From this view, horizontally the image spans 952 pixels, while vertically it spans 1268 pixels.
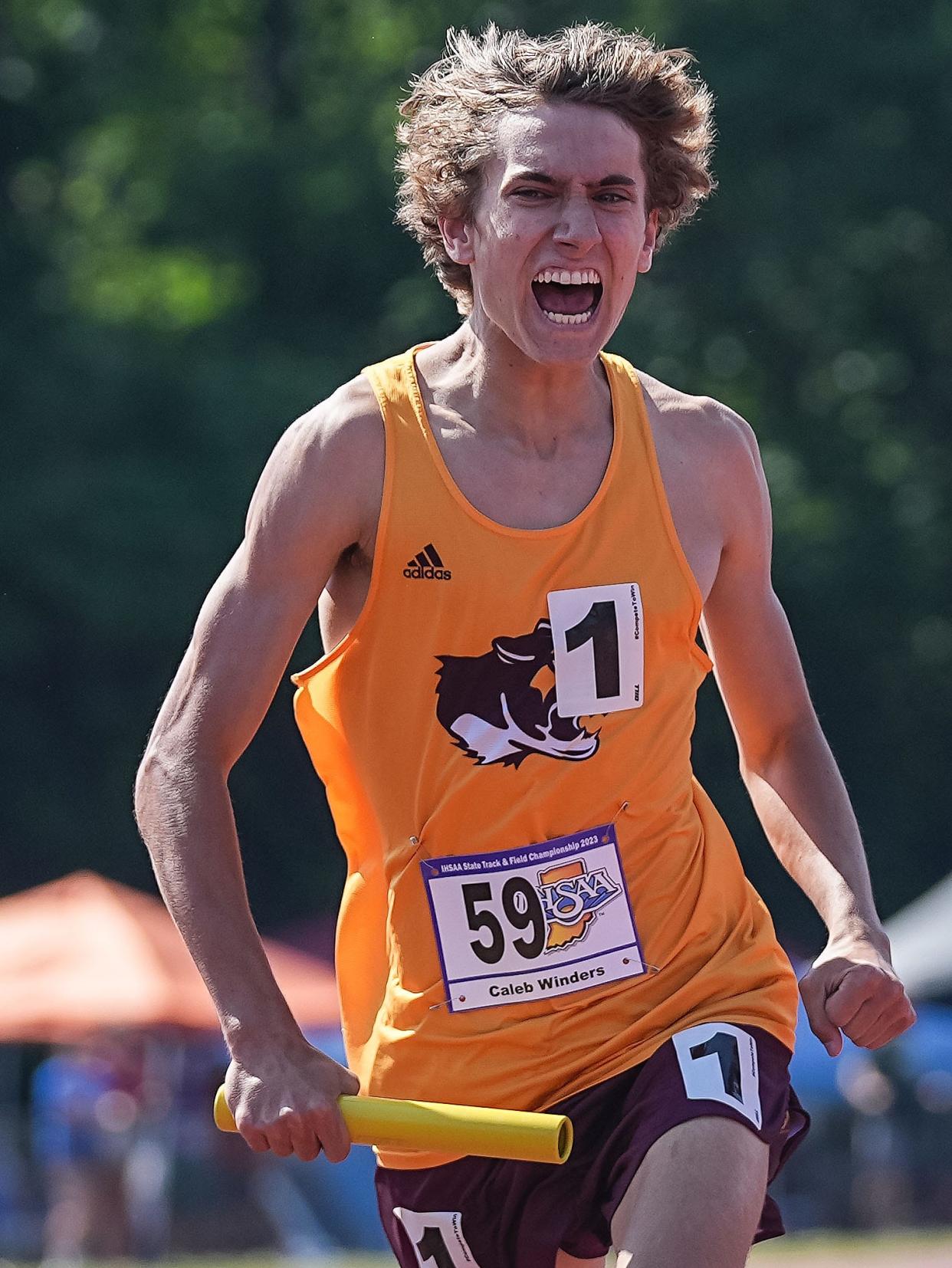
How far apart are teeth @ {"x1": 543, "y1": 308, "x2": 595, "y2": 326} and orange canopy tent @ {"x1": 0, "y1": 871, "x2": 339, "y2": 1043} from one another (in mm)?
10706

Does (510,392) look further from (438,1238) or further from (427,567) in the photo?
(438,1238)

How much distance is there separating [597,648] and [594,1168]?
0.82 m

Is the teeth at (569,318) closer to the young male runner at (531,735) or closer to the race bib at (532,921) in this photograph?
the young male runner at (531,735)

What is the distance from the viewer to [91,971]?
47.1ft

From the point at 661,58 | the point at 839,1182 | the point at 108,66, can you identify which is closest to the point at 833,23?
the point at 108,66

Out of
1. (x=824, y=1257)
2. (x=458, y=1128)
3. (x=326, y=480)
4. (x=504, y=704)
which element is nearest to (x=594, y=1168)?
(x=458, y=1128)

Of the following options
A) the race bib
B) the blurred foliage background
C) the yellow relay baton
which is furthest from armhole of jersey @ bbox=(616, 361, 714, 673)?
the blurred foliage background

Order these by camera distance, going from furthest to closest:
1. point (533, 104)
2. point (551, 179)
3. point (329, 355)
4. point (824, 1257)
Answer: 1. point (329, 355)
2. point (824, 1257)
3. point (533, 104)
4. point (551, 179)

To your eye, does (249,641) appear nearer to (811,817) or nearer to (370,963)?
(370,963)

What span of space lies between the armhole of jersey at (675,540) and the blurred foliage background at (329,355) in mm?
17435

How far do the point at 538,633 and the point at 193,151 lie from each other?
20746 millimetres

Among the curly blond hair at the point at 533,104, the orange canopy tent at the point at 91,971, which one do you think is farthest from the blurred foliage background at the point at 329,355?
the curly blond hair at the point at 533,104

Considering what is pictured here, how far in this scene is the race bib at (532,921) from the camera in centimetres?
352

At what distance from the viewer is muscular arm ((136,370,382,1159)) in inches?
128
